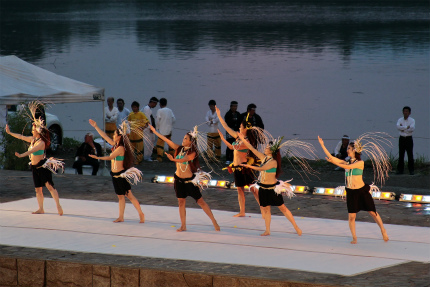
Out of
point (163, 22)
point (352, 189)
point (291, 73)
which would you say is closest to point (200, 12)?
point (163, 22)

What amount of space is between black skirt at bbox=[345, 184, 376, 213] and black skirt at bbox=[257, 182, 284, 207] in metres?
0.93

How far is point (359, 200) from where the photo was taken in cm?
970

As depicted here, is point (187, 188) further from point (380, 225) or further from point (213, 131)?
point (213, 131)

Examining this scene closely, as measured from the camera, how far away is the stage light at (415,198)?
12273 mm

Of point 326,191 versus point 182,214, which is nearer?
point 182,214

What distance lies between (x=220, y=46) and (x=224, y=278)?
41.3m

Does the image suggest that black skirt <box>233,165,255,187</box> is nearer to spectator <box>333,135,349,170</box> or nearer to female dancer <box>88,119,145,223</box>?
female dancer <box>88,119,145,223</box>

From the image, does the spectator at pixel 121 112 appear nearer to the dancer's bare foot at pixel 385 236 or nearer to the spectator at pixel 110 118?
the spectator at pixel 110 118

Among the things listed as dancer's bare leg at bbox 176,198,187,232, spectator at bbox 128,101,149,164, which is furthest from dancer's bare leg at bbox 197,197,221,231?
spectator at bbox 128,101,149,164

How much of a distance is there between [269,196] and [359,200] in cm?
119

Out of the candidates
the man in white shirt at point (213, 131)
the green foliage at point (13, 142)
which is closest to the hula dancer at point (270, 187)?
the man in white shirt at point (213, 131)

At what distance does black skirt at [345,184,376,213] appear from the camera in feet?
31.8

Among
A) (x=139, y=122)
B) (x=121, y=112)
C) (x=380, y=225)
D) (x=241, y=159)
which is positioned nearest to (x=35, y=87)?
(x=139, y=122)

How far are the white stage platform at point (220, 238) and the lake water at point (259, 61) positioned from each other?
10.6 m
